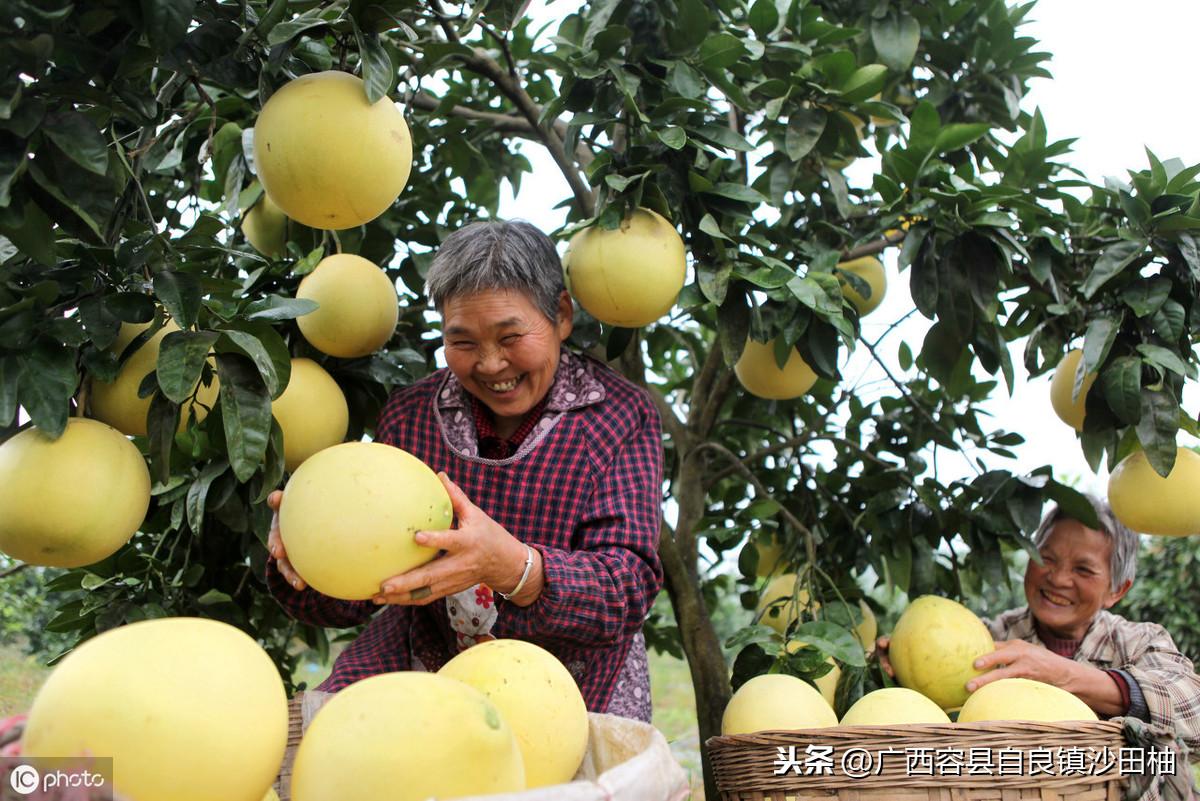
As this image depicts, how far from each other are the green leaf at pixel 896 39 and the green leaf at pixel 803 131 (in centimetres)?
48

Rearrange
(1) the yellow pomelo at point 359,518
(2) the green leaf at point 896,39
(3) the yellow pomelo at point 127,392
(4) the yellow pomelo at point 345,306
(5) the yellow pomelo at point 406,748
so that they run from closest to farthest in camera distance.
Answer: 1. (5) the yellow pomelo at point 406,748
2. (1) the yellow pomelo at point 359,518
3. (3) the yellow pomelo at point 127,392
4. (4) the yellow pomelo at point 345,306
5. (2) the green leaf at point 896,39

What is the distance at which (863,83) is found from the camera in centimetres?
227

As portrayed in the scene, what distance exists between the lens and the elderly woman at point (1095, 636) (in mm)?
2248

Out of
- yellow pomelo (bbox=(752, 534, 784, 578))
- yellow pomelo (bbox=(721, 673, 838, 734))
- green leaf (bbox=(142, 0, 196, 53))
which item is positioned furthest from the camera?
yellow pomelo (bbox=(752, 534, 784, 578))

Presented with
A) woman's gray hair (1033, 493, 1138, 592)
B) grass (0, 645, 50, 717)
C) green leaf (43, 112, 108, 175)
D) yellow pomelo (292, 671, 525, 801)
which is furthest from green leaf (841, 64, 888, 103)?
grass (0, 645, 50, 717)

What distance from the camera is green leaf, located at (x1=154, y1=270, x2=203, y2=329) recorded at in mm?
1441

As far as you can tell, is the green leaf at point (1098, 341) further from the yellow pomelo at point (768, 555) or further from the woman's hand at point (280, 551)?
the woman's hand at point (280, 551)

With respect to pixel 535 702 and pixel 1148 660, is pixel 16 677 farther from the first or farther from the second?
pixel 1148 660

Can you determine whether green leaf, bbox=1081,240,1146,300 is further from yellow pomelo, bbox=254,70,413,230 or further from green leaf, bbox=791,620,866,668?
yellow pomelo, bbox=254,70,413,230

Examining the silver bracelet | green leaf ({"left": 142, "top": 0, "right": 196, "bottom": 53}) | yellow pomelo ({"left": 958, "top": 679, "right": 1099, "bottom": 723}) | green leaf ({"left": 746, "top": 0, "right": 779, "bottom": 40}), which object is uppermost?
green leaf ({"left": 746, "top": 0, "right": 779, "bottom": 40})

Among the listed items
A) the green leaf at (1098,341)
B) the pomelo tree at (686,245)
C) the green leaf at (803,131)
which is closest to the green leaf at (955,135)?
the pomelo tree at (686,245)

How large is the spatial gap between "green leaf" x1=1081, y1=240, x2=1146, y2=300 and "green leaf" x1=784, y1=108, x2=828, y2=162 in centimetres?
64

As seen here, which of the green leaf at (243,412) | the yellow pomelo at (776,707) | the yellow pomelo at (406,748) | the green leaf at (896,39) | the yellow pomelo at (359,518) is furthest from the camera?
the green leaf at (896,39)

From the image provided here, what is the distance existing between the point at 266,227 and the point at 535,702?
1.52 metres
